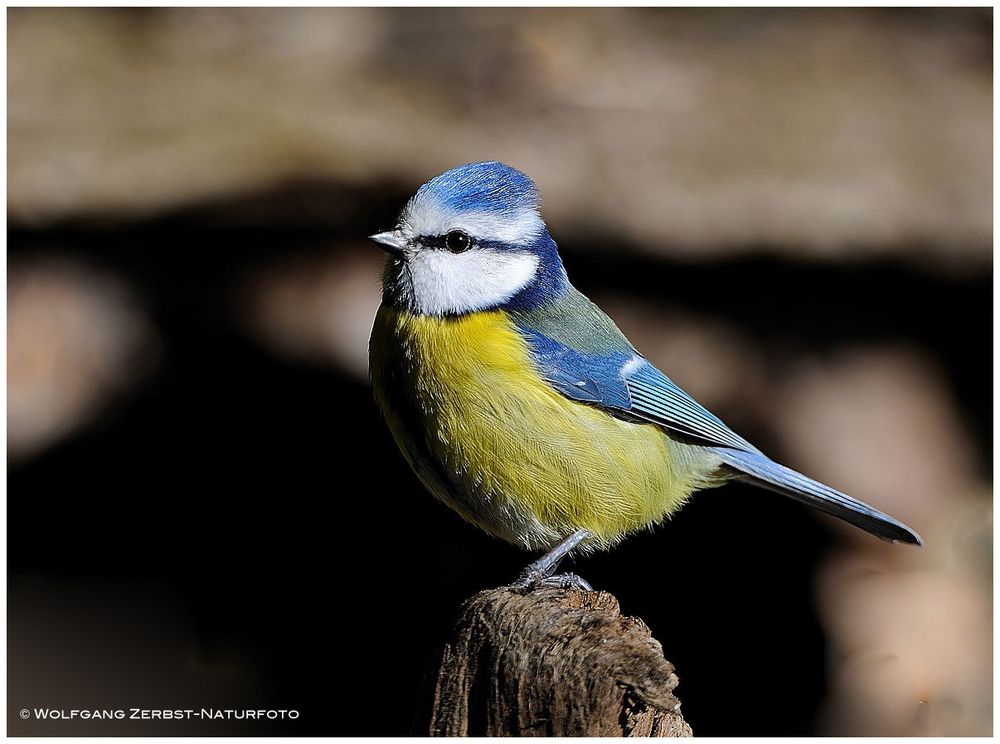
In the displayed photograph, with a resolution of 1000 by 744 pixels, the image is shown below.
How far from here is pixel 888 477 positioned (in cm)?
341

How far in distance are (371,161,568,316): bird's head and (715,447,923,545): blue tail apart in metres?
0.60

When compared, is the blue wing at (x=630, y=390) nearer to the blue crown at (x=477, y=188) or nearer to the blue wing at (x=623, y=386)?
the blue wing at (x=623, y=386)

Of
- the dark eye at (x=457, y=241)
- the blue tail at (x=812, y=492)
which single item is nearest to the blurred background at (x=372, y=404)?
the blue tail at (x=812, y=492)

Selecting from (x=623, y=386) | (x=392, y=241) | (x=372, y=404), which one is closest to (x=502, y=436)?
(x=623, y=386)

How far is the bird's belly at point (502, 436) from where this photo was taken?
2.12m

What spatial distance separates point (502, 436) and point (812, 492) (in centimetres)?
77

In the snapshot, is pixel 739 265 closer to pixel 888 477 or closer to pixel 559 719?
pixel 888 477

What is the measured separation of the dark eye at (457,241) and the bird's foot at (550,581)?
2.24 ft

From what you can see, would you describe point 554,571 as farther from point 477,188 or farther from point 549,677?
point 477,188

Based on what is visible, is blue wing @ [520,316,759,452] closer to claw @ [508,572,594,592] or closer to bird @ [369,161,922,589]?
A: bird @ [369,161,922,589]

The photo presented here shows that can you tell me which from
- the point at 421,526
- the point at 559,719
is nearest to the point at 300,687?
the point at 421,526

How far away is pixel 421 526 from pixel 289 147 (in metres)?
1.25

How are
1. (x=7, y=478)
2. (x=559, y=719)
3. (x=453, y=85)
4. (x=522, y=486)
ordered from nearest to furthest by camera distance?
(x=559, y=719)
(x=522, y=486)
(x=7, y=478)
(x=453, y=85)

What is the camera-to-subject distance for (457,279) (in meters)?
2.19
